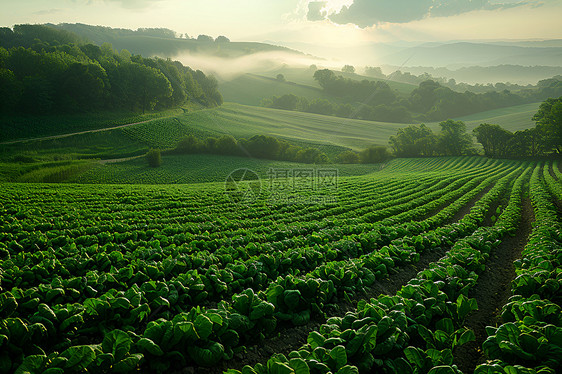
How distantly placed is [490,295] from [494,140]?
281ft

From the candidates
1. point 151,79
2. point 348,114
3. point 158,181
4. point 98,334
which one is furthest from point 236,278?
point 348,114

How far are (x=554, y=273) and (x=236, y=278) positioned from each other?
887 cm

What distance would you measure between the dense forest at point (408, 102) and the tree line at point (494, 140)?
64.3 meters

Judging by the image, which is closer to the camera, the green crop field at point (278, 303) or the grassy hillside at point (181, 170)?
the green crop field at point (278, 303)

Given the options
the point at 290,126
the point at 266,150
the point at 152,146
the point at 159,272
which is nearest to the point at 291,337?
the point at 159,272

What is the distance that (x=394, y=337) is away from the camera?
16.4ft

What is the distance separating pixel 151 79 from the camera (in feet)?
265

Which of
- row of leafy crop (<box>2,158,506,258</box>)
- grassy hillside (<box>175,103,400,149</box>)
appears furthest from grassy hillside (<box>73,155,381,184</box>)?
row of leafy crop (<box>2,158,506,258</box>)

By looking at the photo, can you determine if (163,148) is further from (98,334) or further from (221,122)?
(98,334)

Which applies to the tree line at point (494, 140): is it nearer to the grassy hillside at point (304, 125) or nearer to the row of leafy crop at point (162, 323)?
the grassy hillside at point (304, 125)

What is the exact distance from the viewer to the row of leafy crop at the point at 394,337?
14.3 ft

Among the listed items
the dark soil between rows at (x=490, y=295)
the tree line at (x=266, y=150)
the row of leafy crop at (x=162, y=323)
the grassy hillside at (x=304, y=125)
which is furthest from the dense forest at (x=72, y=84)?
the dark soil between rows at (x=490, y=295)

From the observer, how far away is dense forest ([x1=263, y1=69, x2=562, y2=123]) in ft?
485

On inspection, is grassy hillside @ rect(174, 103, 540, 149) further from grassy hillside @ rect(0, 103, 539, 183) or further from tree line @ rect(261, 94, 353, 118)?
tree line @ rect(261, 94, 353, 118)
